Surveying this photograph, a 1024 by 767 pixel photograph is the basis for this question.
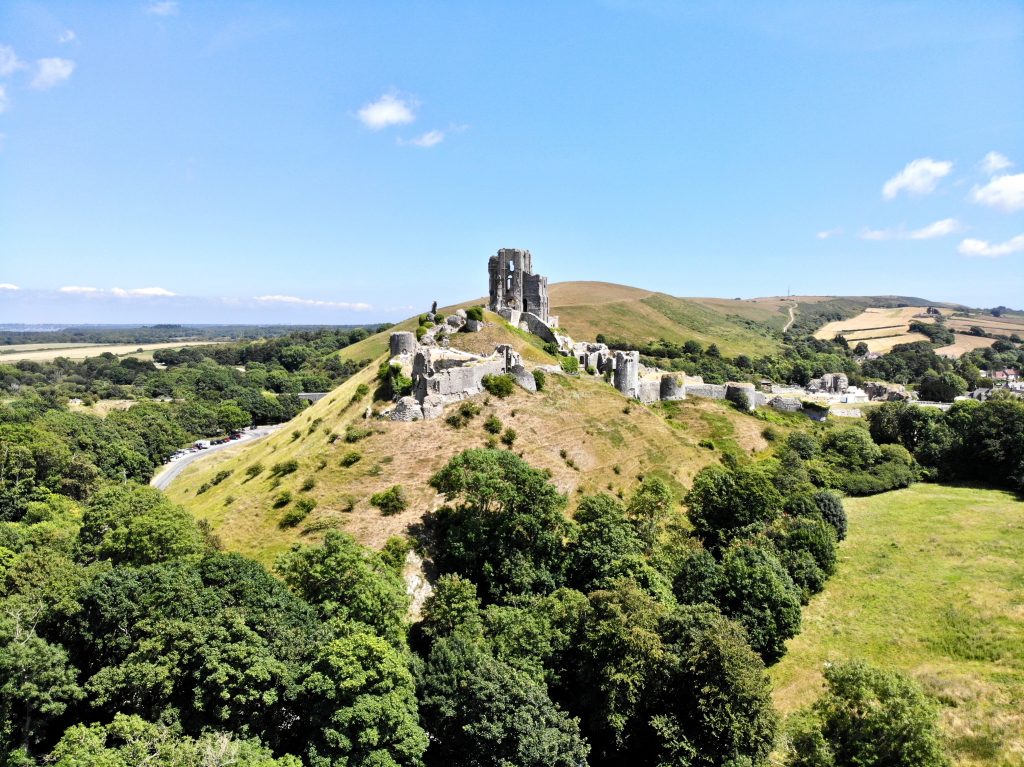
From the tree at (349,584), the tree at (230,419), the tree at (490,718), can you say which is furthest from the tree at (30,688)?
the tree at (230,419)

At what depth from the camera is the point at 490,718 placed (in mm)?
21922

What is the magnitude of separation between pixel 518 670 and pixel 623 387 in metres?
52.9

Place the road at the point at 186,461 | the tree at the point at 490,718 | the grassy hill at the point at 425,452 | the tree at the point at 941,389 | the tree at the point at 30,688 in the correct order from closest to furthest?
the tree at the point at 30,688
the tree at the point at 490,718
the grassy hill at the point at 425,452
the road at the point at 186,461
the tree at the point at 941,389

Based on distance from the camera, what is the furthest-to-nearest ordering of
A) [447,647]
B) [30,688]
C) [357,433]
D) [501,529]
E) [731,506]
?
[357,433], [731,506], [501,529], [447,647], [30,688]

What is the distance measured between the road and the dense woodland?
1409 inches

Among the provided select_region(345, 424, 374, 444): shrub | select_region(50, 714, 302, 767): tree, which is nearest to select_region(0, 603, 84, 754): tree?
select_region(50, 714, 302, 767): tree

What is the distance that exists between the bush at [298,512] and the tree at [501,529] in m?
9.05

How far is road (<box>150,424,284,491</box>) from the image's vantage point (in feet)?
245

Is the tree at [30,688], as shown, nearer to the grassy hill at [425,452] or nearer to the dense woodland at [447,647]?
the dense woodland at [447,647]

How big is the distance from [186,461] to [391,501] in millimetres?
65892

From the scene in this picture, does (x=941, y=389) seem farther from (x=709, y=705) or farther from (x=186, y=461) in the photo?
(x=186, y=461)

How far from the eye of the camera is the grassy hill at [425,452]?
3822cm

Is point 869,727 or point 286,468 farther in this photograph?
point 286,468

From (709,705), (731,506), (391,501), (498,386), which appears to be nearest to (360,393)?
(498,386)
